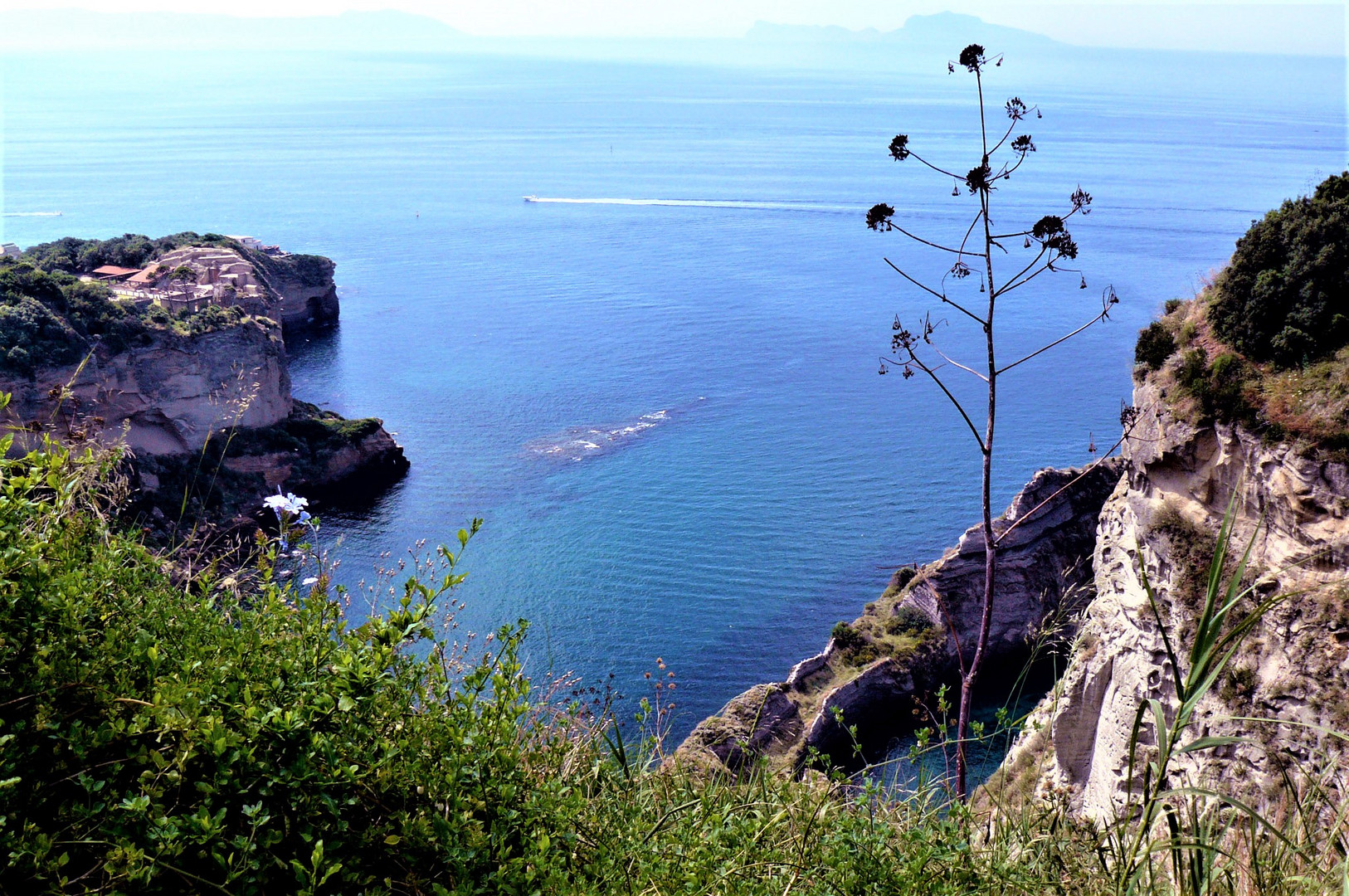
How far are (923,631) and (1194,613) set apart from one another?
1776cm

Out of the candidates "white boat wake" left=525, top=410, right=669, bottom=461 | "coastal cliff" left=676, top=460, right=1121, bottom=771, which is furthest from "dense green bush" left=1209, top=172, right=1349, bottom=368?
"white boat wake" left=525, top=410, right=669, bottom=461

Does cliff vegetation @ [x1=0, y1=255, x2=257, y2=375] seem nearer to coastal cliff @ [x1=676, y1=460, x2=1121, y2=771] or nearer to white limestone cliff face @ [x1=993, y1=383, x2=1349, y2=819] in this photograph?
coastal cliff @ [x1=676, y1=460, x2=1121, y2=771]

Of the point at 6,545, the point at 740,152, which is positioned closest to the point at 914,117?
the point at 740,152

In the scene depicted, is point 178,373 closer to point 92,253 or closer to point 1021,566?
point 92,253

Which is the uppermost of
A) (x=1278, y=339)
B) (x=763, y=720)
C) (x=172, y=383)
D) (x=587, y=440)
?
(x=1278, y=339)

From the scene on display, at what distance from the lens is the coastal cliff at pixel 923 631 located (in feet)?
84.5

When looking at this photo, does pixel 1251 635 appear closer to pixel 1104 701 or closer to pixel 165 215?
pixel 1104 701

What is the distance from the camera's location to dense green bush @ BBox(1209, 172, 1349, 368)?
12820 mm

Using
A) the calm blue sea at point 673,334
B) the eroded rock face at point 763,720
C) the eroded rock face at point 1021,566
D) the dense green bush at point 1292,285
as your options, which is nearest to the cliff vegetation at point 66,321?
the calm blue sea at point 673,334

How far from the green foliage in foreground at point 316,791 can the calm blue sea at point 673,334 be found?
30.4ft

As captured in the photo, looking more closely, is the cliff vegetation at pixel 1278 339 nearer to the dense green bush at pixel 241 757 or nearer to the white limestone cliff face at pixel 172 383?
the dense green bush at pixel 241 757

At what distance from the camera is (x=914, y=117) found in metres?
169

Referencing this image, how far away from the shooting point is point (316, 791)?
266 cm

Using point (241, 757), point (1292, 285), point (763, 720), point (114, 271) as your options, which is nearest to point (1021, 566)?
point (763, 720)
